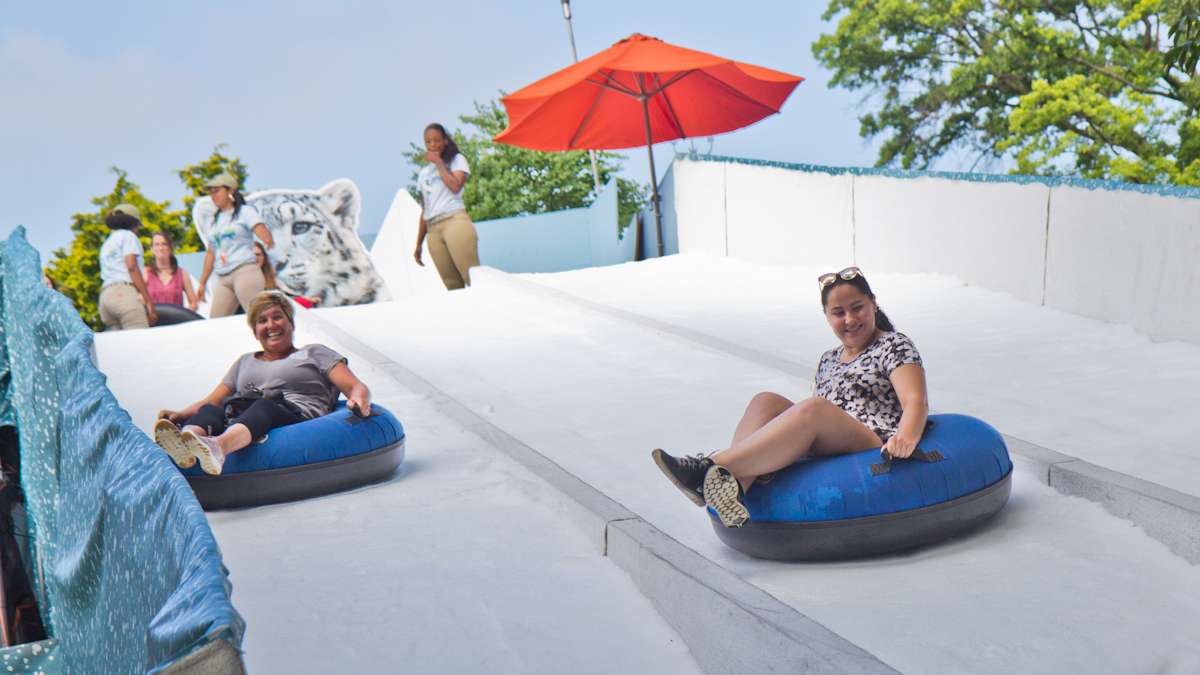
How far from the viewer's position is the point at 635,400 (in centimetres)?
683

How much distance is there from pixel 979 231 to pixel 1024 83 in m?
13.3

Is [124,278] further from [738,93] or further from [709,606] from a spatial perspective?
[709,606]

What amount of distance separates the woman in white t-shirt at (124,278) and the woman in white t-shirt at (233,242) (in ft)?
2.54

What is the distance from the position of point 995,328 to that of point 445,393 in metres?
3.75

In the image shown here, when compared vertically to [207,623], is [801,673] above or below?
below

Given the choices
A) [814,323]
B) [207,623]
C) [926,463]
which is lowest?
[814,323]

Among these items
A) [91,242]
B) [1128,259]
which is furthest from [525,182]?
[1128,259]


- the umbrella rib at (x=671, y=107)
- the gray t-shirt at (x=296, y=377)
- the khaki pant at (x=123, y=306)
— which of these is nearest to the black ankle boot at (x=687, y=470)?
the gray t-shirt at (x=296, y=377)

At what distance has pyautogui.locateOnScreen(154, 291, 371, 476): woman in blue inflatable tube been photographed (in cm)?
508

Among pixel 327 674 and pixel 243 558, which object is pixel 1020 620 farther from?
pixel 243 558

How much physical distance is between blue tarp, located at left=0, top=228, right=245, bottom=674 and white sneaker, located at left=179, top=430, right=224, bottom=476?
0.52m

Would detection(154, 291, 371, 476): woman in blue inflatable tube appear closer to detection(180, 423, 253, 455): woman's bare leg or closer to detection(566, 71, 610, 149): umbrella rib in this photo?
detection(180, 423, 253, 455): woman's bare leg

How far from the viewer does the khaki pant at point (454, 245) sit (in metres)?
11.6

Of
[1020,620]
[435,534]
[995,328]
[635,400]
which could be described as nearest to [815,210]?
[995,328]
